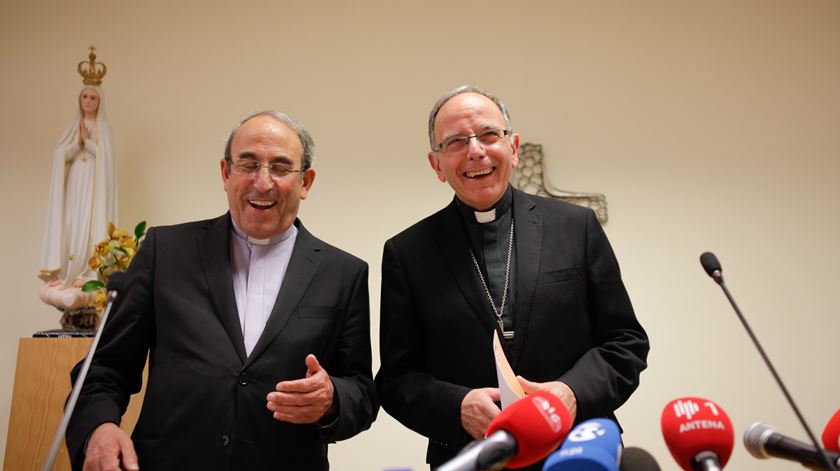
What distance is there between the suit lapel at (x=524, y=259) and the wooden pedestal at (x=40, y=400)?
6.86 feet

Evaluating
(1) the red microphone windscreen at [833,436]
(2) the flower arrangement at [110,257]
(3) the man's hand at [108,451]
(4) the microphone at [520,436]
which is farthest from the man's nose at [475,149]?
(2) the flower arrangement at [110,257]

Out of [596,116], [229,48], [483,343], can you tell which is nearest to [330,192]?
[229,48]

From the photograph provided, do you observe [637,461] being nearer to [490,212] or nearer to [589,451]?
[589,451]

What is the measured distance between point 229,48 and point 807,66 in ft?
12.3

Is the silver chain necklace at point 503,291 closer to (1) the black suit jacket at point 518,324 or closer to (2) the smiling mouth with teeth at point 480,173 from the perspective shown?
(1) the black suit jacket at point 518,324

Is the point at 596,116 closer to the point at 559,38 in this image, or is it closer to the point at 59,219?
the point at 559,38

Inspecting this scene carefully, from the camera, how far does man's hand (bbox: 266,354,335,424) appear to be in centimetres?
159

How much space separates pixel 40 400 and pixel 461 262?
2.34m

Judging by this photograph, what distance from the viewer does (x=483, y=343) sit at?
185 centimetres

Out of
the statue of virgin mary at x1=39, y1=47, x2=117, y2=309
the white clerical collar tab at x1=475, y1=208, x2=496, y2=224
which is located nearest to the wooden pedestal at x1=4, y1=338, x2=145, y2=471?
the statue of virgin mary at x1=39, y1=47, x2=117, y2=309

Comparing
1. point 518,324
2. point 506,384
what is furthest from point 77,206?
point 506,384

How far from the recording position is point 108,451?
1.57 m

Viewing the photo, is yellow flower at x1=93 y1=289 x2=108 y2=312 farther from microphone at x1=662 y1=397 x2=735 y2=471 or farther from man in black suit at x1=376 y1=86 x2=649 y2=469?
microphone at x1=662 y1=397 x2=735 y2=471

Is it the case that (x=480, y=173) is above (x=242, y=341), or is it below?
above
